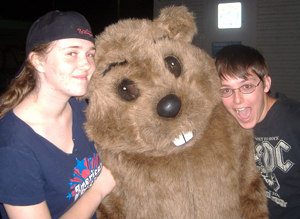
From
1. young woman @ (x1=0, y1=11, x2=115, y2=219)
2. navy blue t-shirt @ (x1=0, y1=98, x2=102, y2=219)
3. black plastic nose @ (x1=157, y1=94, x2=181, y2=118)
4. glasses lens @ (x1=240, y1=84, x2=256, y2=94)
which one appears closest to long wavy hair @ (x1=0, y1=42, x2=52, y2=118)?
young woman @ (x1=0, y1=11, x2=115, y2=219)

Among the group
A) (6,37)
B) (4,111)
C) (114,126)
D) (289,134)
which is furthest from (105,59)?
(6,37)

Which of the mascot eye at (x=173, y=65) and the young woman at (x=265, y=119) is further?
the young woman at (x=265, y=119)

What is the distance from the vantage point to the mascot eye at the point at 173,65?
1.29m

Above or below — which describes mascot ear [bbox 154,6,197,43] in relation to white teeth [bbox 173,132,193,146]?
above

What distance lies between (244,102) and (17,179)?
1413 mm

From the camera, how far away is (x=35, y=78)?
4.39 feet

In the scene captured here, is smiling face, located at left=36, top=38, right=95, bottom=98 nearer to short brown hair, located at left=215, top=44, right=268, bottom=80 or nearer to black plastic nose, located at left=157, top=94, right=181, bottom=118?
black plastic nose, located at left=157, top=94, right=181, bottom=118

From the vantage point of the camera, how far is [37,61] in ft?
4.06

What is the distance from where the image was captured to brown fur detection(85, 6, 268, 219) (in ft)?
3.95

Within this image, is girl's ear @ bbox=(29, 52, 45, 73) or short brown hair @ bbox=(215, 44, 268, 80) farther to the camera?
short brown hair @ bbox=(215, 44, 268, 80)

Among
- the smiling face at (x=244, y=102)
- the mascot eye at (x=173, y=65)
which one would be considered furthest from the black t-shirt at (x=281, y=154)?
the mascot eye at (x=173, y=65)

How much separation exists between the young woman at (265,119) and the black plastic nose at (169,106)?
0.49 metres

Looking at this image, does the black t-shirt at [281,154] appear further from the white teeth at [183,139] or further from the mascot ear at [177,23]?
the mascot ear at [177,23]

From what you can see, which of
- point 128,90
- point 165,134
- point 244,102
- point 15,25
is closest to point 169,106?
point 165,134
